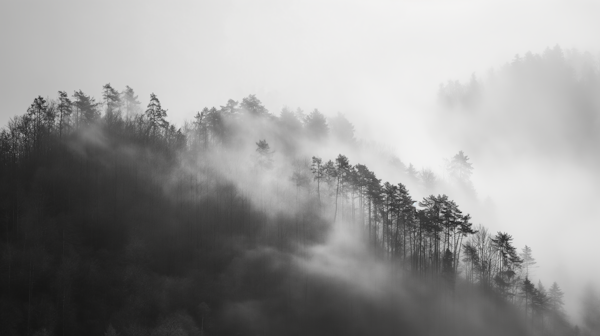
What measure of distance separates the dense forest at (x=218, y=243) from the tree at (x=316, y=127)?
328 inches

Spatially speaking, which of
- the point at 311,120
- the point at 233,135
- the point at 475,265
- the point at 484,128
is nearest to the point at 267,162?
the point at 233,135

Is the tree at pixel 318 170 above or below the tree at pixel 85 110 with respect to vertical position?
below

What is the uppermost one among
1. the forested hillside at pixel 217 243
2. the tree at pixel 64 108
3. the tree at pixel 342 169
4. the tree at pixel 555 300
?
the tree at pixel 64 108

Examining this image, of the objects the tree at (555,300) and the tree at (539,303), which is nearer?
the tree at (539,303)

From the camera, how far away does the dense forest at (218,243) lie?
59.5m

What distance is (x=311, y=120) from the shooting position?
327 feet

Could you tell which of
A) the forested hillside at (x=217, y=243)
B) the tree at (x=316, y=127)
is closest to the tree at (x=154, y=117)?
the forested hillside at (x=217, y=243)

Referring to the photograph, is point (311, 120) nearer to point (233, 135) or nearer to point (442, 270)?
point (233, 135)

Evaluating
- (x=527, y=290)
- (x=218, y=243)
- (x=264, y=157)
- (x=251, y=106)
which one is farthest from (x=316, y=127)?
(x=527, y=290)

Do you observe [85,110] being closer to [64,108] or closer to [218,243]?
[64,108]

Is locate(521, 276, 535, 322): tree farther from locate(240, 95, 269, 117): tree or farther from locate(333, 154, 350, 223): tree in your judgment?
locate(240, 95, 269, 117): tree

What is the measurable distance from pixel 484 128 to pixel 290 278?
118 meters

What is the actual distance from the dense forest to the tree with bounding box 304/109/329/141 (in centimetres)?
833

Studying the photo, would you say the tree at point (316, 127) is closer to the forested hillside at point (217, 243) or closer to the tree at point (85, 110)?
the forested hillside at point (217, 243)
